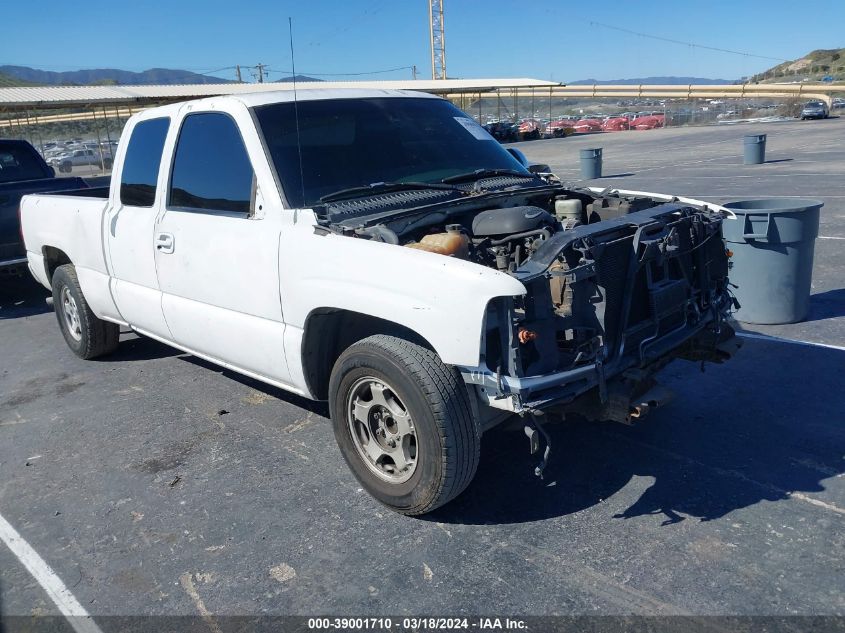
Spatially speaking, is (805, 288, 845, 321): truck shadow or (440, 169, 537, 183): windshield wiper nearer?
(440, 169, 537, 183): windshield wiper

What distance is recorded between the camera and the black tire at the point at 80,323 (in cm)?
630

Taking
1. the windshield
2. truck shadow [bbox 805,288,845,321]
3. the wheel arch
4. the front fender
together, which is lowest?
truck shadow [bbox 805,288,845,321]

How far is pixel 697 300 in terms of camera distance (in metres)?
4.20

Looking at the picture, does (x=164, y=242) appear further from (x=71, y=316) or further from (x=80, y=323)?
(x=71, y=316)

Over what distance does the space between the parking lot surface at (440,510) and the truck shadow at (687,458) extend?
0.05 ft

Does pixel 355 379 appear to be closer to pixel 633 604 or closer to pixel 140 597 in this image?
pixel 140 597

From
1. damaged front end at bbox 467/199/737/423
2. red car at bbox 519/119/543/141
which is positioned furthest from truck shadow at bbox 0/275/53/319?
red car at bbox 519/119/543/141

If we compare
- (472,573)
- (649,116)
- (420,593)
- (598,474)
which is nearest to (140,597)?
(420,593)

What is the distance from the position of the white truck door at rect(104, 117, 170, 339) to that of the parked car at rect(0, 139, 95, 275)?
3.92m

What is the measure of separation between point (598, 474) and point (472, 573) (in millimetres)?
1128

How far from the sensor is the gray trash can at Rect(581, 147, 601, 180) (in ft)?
66.9

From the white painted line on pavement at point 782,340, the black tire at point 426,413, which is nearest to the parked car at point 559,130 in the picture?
the white painted line on pavement at point 782,340

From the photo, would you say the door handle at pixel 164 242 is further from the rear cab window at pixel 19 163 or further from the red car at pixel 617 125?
the red car at pixel 617 125

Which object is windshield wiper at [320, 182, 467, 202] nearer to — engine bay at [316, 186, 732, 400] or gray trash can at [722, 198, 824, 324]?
engine bay at [316, 186, 732, 400]
